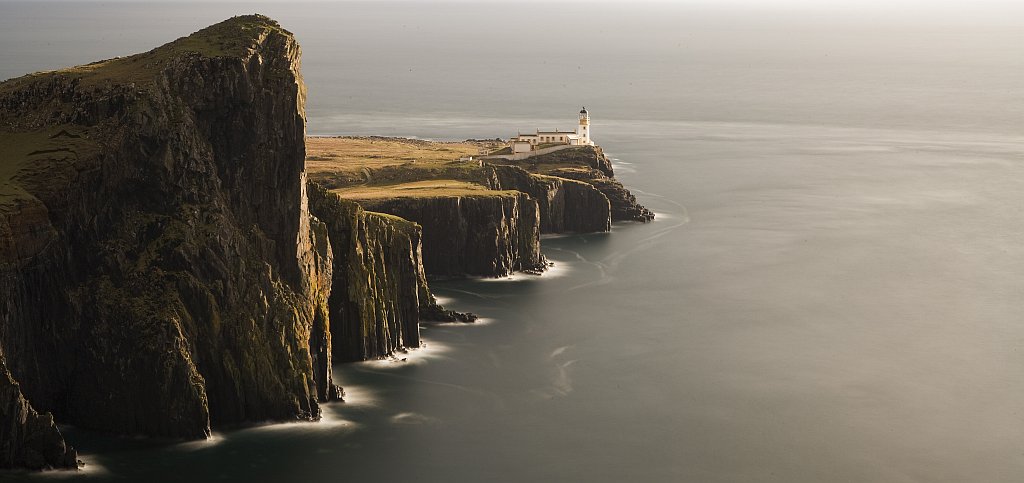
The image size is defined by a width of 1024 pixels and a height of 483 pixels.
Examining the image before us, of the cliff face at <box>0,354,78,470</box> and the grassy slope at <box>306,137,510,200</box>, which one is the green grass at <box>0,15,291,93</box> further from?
the grassy slope at <box>306,137,510,200</box>

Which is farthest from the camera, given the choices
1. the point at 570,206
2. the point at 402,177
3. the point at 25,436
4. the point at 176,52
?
the point at 570,206

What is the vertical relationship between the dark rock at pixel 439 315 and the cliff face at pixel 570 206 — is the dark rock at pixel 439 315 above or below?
below

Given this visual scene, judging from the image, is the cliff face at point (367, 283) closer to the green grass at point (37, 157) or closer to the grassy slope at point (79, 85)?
the grassy slope at point (79, 85)

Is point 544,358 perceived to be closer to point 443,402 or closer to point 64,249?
point 443,402

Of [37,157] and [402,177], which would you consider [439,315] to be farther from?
[37,157]

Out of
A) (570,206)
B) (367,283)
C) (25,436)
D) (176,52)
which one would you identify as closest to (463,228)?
(570,206)

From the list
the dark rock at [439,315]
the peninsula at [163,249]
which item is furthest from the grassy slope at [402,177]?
the peninsula at [163,249]

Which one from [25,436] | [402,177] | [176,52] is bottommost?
[25,436]

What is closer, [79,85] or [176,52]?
[176,52]
